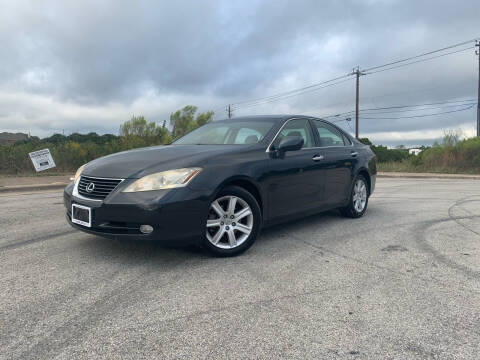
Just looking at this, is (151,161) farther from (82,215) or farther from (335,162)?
(335,162)

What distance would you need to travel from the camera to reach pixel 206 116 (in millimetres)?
44125

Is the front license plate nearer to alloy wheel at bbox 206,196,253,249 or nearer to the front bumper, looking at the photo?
the front bumper

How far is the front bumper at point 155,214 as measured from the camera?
3521mm

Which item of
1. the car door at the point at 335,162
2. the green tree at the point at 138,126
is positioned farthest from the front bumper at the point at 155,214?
the green tree at the point at 138,126

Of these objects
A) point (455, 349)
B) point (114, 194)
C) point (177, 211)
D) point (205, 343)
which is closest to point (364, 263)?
point (455, 349)

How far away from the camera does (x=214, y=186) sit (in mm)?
3793

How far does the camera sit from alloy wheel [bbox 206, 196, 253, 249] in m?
3.92

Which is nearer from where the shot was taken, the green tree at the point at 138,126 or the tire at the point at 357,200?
the tire at the point at 357,200

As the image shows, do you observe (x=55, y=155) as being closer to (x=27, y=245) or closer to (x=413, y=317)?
(x=27, y=245)

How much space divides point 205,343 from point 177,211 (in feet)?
4.75

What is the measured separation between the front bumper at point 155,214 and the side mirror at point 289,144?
1217 millimetres

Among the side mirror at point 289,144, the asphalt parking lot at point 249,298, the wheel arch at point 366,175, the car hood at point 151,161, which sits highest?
the side mirror at point 289,144

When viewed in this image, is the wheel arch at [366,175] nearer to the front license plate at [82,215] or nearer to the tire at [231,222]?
the tire at [231,222]

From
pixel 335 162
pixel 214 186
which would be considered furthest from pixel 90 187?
pixel 335 162
